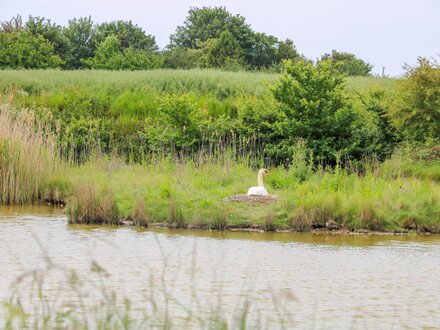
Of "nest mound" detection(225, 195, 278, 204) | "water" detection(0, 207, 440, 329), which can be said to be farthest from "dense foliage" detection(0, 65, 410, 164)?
"water" detection(0, 207, 440, 329)

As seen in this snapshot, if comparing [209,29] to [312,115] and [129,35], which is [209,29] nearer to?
[129,35]

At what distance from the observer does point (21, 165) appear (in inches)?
854

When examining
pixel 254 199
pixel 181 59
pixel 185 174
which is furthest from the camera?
pixel 181 59

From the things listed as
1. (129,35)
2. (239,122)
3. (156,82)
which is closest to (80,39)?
(129,35)

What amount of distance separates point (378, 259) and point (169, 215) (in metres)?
4.87

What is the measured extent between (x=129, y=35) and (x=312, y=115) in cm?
5212

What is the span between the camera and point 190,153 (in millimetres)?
28172

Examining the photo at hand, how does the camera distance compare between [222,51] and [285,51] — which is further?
[285,51]

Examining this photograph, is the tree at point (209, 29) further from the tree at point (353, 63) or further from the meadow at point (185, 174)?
the meadow at point (185, 174)

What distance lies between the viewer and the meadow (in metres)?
18.6

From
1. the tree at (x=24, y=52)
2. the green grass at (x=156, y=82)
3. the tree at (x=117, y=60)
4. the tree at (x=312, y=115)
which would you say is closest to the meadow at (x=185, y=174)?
the tree at (x=312, y=115)

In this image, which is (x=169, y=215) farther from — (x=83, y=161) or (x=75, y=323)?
(x=75, y=323)

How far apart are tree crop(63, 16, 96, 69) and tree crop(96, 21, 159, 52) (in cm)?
152

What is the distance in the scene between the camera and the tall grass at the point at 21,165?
2169 cm
